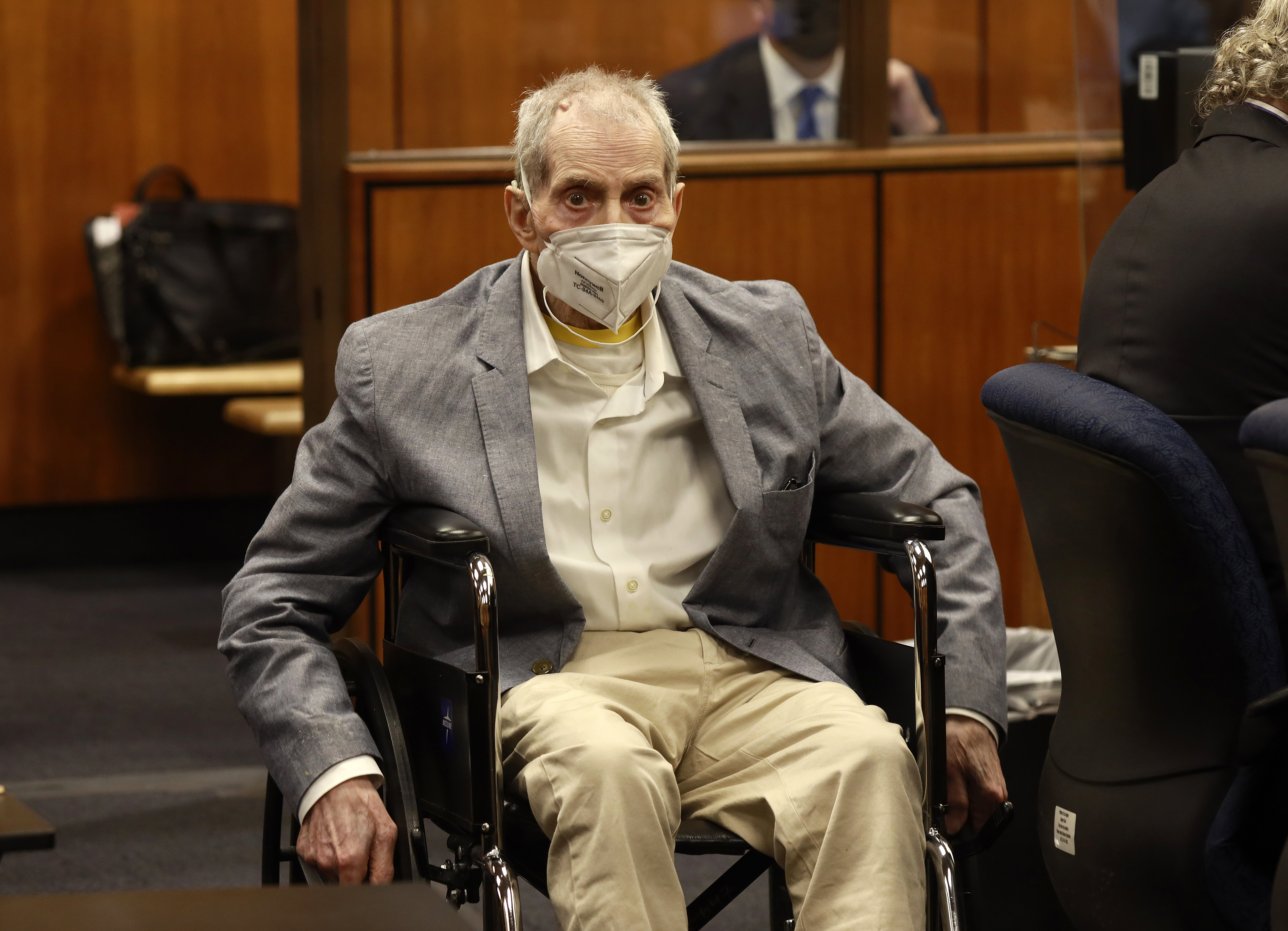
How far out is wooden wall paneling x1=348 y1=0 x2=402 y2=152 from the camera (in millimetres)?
3248

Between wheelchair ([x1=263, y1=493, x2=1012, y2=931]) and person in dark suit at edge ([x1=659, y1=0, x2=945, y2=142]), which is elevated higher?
person in dark suit at edge ([x1=659, y1=0, x2=945, y2=142])

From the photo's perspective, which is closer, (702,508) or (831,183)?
(702,508)

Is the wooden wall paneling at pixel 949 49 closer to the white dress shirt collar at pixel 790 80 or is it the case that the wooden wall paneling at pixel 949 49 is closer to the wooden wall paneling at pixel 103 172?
the white dress shirt collar at pixel 790 80

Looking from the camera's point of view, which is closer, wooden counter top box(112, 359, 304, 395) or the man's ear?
the man's ear

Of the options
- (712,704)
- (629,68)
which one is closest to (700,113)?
(629,68)

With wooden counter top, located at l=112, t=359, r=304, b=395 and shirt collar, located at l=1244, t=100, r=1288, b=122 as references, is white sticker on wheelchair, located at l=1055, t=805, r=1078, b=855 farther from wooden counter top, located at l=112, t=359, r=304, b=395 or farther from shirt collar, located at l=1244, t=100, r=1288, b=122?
wooden counter top, located at l=112, t=359, r=304, b=395

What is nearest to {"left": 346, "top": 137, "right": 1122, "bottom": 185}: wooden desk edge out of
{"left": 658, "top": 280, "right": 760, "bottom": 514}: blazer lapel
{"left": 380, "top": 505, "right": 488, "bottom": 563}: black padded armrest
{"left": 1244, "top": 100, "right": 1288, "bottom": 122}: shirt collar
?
{"left": 658, "top": 280, "right": 760, "bottom": 514}: blazer lapel

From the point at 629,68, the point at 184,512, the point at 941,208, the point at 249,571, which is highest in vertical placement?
the point at 629,68

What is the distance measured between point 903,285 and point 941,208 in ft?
0.62

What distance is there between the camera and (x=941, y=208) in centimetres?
362

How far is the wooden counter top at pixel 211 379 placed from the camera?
5.41 m

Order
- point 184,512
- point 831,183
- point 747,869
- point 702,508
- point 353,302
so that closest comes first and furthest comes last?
point 747,869, point 702,508, point 353,302, point 831,183, point 184,512

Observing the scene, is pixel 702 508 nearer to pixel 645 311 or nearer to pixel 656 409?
pixel 656 409

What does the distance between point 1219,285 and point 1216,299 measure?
0.02m
